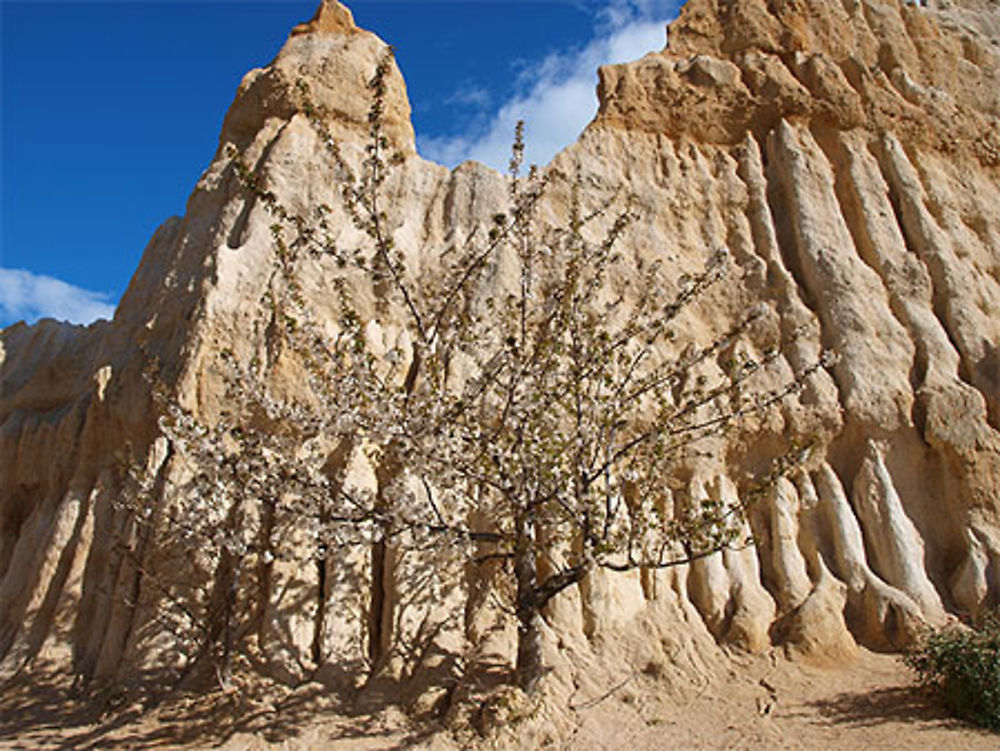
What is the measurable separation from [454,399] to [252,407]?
154 inches

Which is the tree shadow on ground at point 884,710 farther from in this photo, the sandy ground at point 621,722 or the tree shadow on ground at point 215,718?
the tree shadow on ground at point 215,718

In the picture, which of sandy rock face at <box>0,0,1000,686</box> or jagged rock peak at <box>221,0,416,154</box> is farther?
jagged rock peak at <box>221,0,416,154</box>

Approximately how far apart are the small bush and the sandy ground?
186mm

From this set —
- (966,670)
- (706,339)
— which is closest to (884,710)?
(966,670)

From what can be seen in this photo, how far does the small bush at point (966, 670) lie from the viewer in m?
7.75

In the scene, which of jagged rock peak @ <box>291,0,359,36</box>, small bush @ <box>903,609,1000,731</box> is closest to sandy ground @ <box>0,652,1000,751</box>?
small bush @ <box>903,609,1000,731</box>

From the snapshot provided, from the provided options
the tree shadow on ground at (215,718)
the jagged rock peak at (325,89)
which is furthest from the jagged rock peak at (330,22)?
the tree shadow on ground at (215,718)

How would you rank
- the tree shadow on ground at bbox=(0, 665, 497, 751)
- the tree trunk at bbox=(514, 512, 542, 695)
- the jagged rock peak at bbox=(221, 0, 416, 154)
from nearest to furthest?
1. the tree shadow on ground at bbox=(0, 665, 497, 751)
2. the tree trunk at bbox=(514, 512, 542, 695)
3. the jagged rock peak at bbox=(221, 0, 416, 154)

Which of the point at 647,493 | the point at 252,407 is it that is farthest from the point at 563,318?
the point at 252,407

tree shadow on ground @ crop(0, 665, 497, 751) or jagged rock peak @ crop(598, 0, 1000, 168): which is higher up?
jagged rock peak @ crop(598, 0, 1000, 168)

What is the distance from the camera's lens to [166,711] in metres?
8.32

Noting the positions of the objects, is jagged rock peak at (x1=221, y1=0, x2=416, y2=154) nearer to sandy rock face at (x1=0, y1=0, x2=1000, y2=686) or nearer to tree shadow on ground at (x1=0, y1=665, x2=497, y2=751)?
sandy rock face at (x1=0, y1=0, x2=1000, y2=686)

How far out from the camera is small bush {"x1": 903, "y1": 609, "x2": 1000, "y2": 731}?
305 inches

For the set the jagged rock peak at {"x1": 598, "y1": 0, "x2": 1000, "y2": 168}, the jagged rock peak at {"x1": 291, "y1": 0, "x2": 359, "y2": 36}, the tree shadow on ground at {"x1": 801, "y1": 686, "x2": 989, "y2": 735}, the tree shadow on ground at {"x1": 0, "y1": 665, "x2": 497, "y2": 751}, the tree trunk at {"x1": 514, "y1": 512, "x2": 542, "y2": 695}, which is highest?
the jagged rock peak at {"x1": 291, "y1": 0, "x2": 359, "y2": 36}
